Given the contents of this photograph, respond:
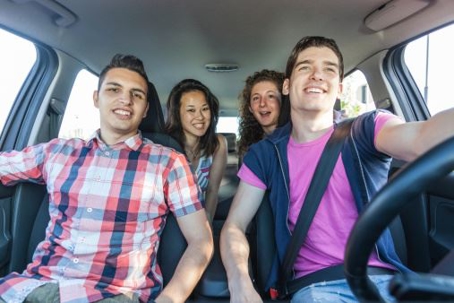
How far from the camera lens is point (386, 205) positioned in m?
0.53

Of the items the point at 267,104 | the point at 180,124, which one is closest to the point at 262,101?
the point at 267,104

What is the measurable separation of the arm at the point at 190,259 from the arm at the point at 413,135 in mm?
813

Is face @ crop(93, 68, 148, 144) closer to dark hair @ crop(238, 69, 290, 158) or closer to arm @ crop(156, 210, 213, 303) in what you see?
arm @ crop(156, 210, 213, 303)

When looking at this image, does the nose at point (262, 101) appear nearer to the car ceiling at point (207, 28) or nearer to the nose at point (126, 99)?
the car ceiling at point (207, 28)

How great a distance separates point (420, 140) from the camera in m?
1.00

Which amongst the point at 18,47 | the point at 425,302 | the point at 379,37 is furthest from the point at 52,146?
the point at 379,37

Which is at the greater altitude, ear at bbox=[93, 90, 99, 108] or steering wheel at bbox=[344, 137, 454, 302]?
ear at bbox=[93, 90, 99, 108]

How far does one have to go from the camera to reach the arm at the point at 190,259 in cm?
141

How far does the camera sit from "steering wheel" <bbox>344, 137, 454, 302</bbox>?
510 millimetres

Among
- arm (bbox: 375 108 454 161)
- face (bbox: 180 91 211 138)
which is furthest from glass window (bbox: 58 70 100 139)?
arm (bbox: 375 108 454 161)

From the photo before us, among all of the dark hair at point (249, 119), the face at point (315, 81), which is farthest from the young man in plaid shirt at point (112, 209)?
the dark hair at point (249, 119)

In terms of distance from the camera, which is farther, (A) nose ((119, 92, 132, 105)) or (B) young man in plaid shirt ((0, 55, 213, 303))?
(A) nose ((119, 92, 132, 105))

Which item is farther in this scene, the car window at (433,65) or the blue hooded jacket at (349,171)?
the car window at (433,65)

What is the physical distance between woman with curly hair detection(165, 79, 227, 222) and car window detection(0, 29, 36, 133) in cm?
97
